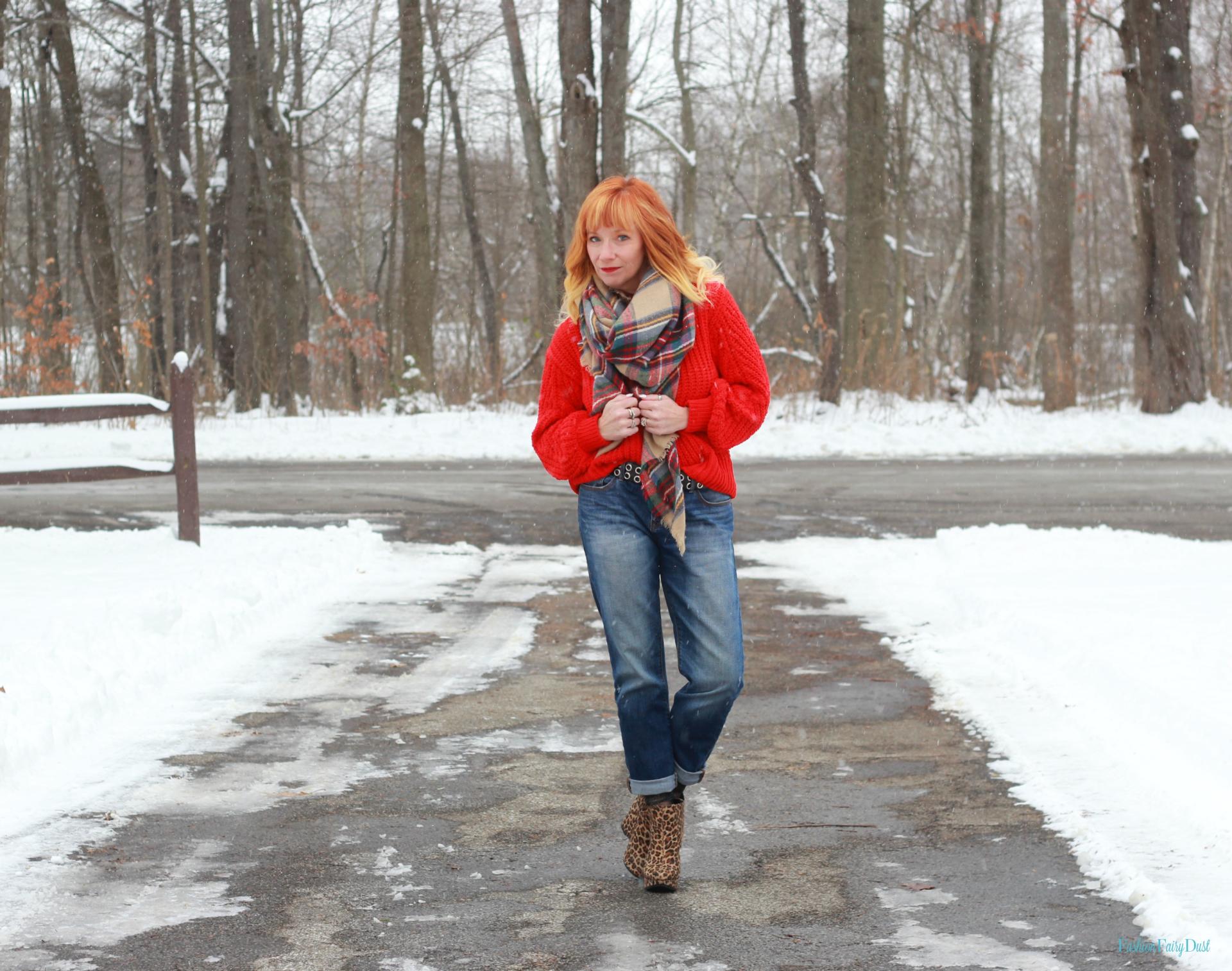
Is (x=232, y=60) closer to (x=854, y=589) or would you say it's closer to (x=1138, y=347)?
(x=1138, y=347)

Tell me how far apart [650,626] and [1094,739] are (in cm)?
226

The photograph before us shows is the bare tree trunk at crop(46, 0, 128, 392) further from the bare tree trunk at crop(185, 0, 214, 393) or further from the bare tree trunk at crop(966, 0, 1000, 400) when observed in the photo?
the bare tree trunk at crop(966, 0, 1000, 400)

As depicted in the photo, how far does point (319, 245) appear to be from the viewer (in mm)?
54312

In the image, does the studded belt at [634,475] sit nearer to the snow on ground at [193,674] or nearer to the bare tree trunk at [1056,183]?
the snow on ground at [193,674]

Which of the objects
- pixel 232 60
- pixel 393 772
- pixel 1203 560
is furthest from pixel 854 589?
pixel 232 60

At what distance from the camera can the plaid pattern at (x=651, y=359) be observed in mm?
4012

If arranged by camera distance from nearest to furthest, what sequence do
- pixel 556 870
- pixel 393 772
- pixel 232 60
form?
pixel 556 870, pixel 393 772, pixel 232 60

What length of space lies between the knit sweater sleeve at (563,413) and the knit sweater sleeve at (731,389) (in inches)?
12.0

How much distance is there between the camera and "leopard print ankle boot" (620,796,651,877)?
4.18 m

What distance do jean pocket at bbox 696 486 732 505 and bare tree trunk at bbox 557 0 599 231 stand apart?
20.3m

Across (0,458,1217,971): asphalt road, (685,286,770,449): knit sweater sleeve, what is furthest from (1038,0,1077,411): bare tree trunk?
(685,286,770,449): knit sweater sleeve

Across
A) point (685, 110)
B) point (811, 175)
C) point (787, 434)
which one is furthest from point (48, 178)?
point (787, 434)

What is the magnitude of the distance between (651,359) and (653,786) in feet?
3.92

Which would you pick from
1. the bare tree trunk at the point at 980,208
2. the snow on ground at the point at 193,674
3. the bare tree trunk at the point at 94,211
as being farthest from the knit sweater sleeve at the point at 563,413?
the bare tree trunk at the point at 980,208
